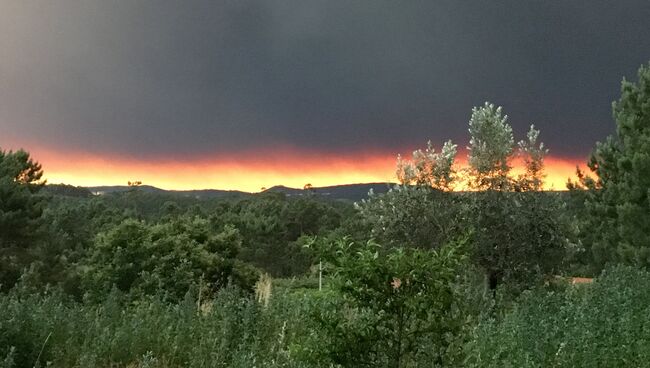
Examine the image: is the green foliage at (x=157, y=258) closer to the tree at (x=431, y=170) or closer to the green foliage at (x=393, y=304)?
the tree at (x=431, y=170)

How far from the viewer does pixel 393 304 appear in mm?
4668

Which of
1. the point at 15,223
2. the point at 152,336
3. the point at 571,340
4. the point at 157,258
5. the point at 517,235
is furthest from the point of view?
the point at 15,223

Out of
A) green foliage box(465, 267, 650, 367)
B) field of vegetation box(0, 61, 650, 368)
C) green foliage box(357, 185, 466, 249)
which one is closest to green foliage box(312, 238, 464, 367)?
field of vegetation box(0, 61, 650, 368)

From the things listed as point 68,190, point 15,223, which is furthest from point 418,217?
point 68,190

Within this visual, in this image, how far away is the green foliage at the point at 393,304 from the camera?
456 cm

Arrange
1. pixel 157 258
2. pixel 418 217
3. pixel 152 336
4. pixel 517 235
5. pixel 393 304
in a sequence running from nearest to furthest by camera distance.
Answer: pixel 393 304, pixel 152 336, pixel 517 235, pixel 418 217, pixel 157 258

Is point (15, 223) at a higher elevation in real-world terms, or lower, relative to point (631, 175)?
lower

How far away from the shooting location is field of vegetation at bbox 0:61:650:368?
188 inches

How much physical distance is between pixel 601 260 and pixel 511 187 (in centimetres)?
1770

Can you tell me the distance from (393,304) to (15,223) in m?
38.2

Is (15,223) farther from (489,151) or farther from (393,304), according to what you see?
(393,304)

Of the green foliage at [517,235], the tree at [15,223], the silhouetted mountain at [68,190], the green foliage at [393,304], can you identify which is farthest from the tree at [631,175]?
the silhouetted mountain at [68,190]

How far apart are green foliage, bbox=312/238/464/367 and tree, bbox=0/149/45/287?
36.7 meters

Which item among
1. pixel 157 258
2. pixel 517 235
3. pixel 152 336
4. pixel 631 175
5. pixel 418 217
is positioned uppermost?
pixel 631 175
